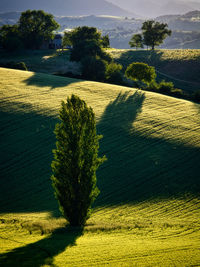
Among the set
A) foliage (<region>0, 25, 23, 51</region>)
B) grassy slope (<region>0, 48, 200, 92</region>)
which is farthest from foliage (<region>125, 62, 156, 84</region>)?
foliage (<region>0, 25, 23, 51</region>)

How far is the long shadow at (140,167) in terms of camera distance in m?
28.7

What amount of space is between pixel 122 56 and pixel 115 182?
3801 inches

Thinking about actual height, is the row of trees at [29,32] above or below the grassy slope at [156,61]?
above

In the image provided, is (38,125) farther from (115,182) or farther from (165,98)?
(165,98)

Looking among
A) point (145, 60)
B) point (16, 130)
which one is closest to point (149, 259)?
point (16, 130)

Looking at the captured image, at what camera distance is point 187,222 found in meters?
23.3

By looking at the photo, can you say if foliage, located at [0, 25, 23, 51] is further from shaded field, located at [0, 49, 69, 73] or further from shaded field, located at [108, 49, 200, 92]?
shaded field, located at [108, 49, 200, 92]

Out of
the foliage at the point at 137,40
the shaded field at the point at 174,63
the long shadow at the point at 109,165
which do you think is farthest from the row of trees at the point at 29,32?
the long shadow at the point at 109,165


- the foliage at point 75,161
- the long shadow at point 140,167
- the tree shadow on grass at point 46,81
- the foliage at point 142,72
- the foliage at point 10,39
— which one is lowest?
the long shadow at point 140,167

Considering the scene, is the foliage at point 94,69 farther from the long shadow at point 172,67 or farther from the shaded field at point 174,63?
the shaded field at point 174,63

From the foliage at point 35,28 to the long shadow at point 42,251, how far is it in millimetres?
117291

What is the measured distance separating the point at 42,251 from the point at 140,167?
19574 mm

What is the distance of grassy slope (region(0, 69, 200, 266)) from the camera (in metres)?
16.6

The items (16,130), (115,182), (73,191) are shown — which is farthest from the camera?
(16,130)
